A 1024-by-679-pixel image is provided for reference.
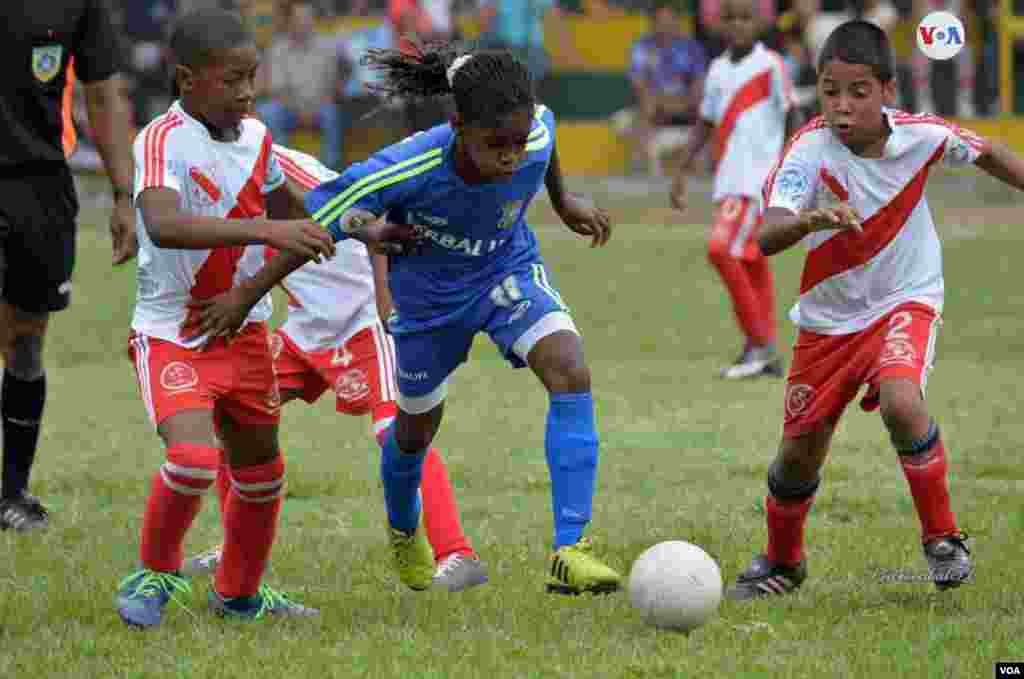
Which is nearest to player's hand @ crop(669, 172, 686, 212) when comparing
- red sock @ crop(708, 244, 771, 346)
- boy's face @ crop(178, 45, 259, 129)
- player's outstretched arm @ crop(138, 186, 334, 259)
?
red sock @ crop(708, 244, 771, 346)

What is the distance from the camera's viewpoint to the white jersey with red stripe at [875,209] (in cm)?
602

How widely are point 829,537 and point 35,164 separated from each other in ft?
10.9

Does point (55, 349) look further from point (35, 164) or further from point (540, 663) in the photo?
point (540, 663)

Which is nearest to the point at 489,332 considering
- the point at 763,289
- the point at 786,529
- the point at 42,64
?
the point at 786,529

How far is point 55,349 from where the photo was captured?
13195 millimetres

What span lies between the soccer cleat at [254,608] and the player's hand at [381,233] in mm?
1141

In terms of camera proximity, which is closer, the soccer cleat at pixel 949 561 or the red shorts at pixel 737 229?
the soccer cleat at pixel 949 561

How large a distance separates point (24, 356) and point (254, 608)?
7.23ft

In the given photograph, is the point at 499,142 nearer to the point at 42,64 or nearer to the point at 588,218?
the point at 588,218

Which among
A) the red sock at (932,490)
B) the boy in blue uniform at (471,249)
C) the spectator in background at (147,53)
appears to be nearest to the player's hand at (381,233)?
the boy in blue uniform at (471,249)

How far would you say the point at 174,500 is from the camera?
572cm

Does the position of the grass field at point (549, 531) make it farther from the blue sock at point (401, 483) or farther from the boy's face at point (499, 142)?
the boy's face at point (499, 142)

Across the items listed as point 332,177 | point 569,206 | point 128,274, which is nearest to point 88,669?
point 332,177

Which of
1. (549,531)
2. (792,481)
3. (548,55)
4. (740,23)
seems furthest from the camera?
(548,55)
